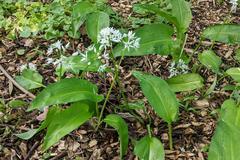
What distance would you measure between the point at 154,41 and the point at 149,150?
71cm

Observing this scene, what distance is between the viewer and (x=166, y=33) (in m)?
2.66

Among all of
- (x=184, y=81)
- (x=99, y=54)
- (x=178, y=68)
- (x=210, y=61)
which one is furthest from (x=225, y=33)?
(x=99, y=54)

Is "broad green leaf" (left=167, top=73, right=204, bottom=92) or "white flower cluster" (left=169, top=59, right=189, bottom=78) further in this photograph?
"white flower cluster" (left=169, top=59, right=189, bottom=78)

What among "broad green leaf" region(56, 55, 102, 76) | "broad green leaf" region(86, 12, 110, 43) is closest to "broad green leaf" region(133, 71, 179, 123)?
"broad green leaf" region(56, 55, 102, 76)

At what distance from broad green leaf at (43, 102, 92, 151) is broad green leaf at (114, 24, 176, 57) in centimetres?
41

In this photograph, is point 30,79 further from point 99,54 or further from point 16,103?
point 99,54

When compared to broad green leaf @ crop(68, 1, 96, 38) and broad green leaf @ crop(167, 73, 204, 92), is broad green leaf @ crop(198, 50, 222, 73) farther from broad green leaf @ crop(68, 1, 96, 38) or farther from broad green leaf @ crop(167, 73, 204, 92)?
broad green leaf @ crop(68, 1, 96, 38)

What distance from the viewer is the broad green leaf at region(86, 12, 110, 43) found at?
2.70m

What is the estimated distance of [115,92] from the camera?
272 centimetres

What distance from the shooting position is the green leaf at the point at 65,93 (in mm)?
2105

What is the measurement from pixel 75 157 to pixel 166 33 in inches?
35.5

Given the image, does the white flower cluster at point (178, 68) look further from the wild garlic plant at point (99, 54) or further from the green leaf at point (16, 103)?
the green leaf at point (16, 103)

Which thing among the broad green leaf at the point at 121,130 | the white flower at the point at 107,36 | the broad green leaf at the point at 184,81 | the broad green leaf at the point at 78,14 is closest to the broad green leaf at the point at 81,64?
the white flower at the point at 107,36

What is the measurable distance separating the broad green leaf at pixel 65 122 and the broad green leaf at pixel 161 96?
322 mm
